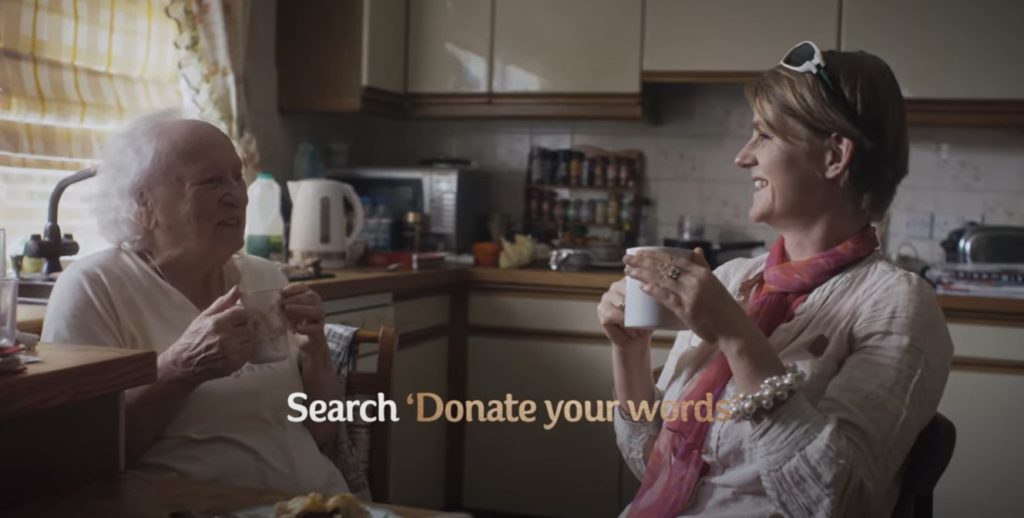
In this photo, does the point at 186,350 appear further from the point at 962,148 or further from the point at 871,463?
the point at 962,148

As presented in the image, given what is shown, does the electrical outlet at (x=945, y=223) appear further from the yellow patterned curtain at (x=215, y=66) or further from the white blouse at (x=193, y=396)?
the white blouse at (x=193, y=396)

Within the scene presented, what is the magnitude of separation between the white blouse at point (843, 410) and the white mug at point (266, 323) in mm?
601

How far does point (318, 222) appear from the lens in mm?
2936

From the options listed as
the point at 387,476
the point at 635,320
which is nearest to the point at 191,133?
the point at 387,476

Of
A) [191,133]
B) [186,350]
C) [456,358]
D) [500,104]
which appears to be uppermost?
[500,104]

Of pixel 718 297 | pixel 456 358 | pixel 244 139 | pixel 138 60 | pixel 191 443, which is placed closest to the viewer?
pixel 718 297

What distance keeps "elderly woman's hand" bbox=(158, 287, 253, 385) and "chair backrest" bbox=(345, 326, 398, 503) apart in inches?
12.6

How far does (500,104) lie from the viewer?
353cm

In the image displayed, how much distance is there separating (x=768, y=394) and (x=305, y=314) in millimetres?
660

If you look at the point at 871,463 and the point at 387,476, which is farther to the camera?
the point at 387,476

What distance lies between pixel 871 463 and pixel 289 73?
8.56 ft

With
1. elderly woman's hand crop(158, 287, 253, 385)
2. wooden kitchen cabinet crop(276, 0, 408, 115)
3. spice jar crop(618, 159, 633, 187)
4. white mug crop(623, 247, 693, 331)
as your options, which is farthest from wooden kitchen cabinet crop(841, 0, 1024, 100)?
elderly woman's hand crop(158, 287, 253, 385)

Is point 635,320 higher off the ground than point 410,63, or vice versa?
point 410,63

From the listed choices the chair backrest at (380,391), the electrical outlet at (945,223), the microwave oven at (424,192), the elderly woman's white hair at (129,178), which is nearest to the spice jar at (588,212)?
the microwave oven at (424,192)
